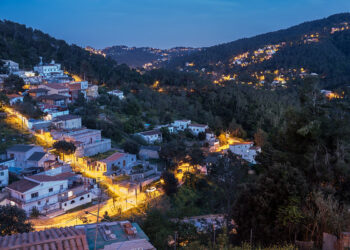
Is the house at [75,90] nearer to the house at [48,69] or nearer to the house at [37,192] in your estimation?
the house at [48,69]

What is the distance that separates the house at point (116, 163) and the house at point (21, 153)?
10.6 feet

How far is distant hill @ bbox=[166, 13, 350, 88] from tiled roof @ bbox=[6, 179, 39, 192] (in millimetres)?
45815

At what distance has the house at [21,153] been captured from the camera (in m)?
14.0

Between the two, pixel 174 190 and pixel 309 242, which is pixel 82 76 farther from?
pixel 309 242

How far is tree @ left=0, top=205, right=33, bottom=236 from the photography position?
841cm

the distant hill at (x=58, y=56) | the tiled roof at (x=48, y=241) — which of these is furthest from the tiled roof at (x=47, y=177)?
the distant hill at (x=58, y=56)

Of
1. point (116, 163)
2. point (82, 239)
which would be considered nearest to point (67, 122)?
point (116, 163)

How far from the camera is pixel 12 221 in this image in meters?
8.64

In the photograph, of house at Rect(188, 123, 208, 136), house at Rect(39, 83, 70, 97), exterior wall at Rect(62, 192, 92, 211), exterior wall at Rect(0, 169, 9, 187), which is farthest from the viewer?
house at Rect(188, 123, 208, 136)

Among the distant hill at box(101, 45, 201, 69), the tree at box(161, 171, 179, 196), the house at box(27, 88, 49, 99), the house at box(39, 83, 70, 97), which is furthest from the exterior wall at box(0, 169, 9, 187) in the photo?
the distant hill at box(101, 45, 201, 69)

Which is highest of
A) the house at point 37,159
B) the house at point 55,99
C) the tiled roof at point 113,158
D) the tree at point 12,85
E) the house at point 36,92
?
the tree at point 12,85

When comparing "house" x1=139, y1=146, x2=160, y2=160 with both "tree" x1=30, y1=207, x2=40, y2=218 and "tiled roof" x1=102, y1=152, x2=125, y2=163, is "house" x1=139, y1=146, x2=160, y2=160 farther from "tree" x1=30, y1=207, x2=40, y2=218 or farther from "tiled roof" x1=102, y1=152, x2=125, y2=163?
"tree" x1=30, y1=207, x2=40, y2=218

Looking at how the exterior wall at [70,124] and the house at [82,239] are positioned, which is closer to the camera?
the house at [82,239]

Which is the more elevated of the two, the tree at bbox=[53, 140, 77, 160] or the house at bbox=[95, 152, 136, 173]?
the tree at bbox=[53, 140, 77, 160]
